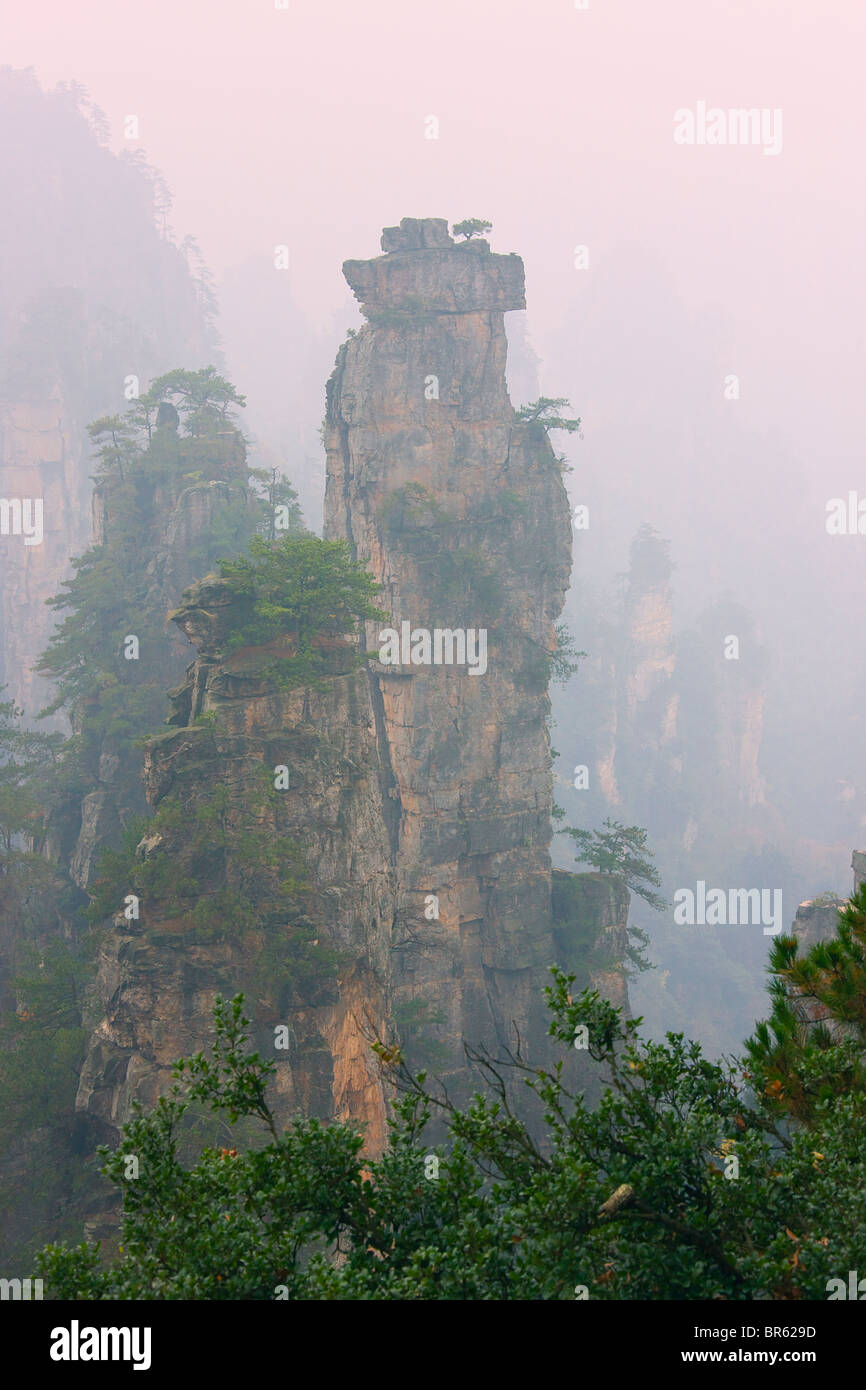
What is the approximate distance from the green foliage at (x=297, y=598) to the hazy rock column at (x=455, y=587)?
7198mm

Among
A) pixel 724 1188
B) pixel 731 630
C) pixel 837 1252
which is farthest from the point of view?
pixel 731 630

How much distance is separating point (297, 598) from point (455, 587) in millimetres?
9218

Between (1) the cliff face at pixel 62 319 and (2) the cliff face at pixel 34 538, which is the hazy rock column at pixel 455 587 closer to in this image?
(1) the cliff face at pixel 62 319

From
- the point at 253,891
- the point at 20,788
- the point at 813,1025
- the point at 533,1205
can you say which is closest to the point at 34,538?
the point at 20,788

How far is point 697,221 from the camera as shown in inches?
5487

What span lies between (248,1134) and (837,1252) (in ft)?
41.9

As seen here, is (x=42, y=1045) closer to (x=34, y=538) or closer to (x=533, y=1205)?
(x=533, y=1205)

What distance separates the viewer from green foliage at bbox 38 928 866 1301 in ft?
21.0

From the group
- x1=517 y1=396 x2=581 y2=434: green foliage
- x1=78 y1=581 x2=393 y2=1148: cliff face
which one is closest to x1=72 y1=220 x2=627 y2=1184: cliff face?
x1=517 y1=396 x2=581 y2=434: green foliage

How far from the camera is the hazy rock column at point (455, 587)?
2867 cm

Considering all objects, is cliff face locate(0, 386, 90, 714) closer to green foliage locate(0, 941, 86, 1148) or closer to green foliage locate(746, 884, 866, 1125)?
green foliage locate(0, 941, 86, 1148)

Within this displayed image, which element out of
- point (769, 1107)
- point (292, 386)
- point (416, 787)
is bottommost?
point (769, 1107)
